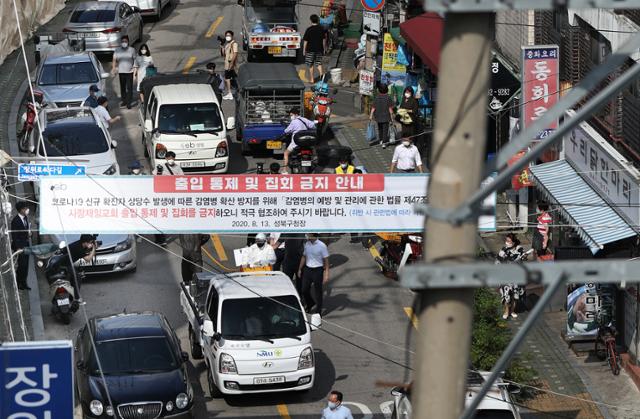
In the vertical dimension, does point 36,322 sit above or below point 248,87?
below

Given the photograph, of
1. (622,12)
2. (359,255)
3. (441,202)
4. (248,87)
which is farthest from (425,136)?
(441,202)

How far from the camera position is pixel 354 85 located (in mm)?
38469

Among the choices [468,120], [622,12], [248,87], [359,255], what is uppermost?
[468,120]

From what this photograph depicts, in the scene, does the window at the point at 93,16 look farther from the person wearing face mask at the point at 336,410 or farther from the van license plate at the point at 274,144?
the person wearing face mask at the point at 336,410

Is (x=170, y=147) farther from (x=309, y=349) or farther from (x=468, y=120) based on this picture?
(x=468, y=120)

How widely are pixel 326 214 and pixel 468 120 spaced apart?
12598mm

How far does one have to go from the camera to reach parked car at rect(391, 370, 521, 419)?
1616cm

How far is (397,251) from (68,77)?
1316 centimetres

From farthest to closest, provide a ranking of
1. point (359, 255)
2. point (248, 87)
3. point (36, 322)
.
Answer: point (248, 87)
point (359, 255)
point (36, 322)

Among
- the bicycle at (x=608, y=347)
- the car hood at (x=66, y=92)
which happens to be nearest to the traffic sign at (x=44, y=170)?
the bicycle at (x=608, y=347)

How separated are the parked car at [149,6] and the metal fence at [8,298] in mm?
22476

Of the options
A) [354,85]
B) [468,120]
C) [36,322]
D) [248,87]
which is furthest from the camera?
[354,85]

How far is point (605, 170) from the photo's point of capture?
863 inches

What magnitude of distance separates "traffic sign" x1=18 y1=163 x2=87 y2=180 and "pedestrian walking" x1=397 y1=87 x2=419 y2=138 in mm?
13292
